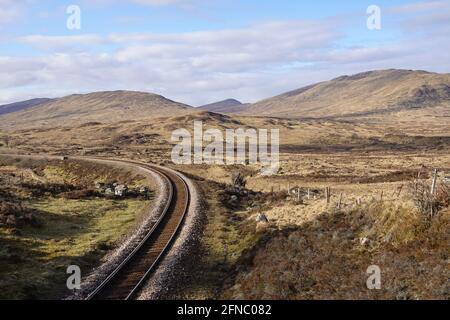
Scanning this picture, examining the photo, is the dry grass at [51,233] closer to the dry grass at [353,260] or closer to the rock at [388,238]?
the dry grass at [353,260]

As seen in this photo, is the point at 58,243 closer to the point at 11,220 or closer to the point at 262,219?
the point at 11,220

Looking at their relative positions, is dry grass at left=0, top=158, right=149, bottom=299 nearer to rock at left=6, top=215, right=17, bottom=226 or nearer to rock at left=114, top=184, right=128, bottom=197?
rock at left=6, top=215, right=17, bottom=226

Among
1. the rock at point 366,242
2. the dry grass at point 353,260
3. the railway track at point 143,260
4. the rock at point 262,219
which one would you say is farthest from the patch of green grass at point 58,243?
the rock at point 366,242

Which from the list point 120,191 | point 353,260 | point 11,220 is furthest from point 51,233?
point 353,260

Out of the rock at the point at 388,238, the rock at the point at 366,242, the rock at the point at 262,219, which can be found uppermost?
the rock at the point at 388,238

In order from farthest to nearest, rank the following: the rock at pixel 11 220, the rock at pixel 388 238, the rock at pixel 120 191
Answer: the rock at pixel 120 191 < the rock at pixel 11 220 < the rock at pixel 388 238

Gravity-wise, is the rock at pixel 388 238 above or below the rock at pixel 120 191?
above

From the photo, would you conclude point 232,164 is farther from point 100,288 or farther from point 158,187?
point 100,288

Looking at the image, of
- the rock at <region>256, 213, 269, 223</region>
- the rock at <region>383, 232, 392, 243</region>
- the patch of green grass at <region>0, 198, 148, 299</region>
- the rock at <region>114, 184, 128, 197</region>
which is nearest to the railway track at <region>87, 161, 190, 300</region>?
the patch of green grass at <region>0, 198, 148, 299</region>
